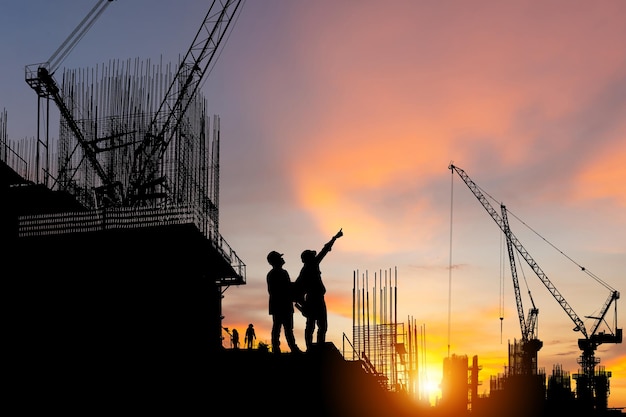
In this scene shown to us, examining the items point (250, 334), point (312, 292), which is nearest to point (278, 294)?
point (312, 292)

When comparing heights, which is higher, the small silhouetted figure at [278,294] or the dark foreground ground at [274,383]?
the small silhouetted figure at [278,294]

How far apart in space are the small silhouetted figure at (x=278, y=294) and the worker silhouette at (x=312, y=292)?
0.76 ft

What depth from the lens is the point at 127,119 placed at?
38031mm

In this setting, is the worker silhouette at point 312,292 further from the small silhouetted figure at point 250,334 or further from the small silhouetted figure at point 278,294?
the small silhouetted figure at point 250,334

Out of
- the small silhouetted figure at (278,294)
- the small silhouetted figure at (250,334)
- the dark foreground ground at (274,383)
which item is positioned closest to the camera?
the dark foreground ground at (274,383)

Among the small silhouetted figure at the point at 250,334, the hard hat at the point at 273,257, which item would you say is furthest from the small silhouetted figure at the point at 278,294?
the small silhouetted figure at the point at 250,334

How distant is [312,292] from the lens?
1709cm

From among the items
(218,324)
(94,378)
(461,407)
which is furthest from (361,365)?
(461,407)

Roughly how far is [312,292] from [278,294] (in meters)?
0.72

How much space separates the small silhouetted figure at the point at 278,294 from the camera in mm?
16984

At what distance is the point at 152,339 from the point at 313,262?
17.2 meters

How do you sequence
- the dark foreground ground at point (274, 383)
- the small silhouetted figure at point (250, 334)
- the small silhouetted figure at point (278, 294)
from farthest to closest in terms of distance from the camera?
the small silhouetted figure at point (250, 334) < the small silhouetted figure at point (278, 294) < the dark foreground ground at point (274, 383)

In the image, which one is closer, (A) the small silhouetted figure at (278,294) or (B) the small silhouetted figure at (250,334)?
(A) the small silhouetted figure at (278,294)

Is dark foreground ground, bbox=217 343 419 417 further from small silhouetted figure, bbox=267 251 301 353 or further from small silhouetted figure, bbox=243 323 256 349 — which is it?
small silhouetted figure, bbox=243 323 256 349
